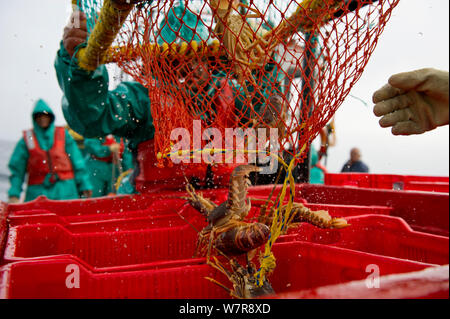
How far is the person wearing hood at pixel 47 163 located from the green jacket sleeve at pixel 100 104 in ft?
5.15

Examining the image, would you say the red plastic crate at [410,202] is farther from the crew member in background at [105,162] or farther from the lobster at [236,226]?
the crew member in background at [105,162]

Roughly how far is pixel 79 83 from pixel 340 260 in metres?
1.59

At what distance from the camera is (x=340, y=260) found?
1097mm

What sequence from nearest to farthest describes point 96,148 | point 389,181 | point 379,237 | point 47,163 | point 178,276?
point 178,276 < point 379,237 < point 389,181 < point 47,163 < point 96,148

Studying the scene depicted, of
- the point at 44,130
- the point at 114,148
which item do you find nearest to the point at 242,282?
the point at 44,130

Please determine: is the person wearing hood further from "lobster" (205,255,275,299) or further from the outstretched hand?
"lobster" (205,255,275,299)

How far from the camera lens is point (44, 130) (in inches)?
142

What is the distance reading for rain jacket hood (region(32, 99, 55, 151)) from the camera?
3.54 meters

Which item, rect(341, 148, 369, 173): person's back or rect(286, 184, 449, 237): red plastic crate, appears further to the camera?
rect(341, 148, 369, 173): person's back

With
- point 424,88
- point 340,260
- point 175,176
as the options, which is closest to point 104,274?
point 340,260

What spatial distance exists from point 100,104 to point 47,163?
1.90 meters

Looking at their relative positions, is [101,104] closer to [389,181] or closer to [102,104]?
[102,104]

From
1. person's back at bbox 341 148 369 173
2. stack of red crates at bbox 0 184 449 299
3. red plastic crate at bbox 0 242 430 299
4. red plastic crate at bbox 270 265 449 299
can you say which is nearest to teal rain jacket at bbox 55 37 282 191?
stack of red crates at bbox 0 184 449 299
